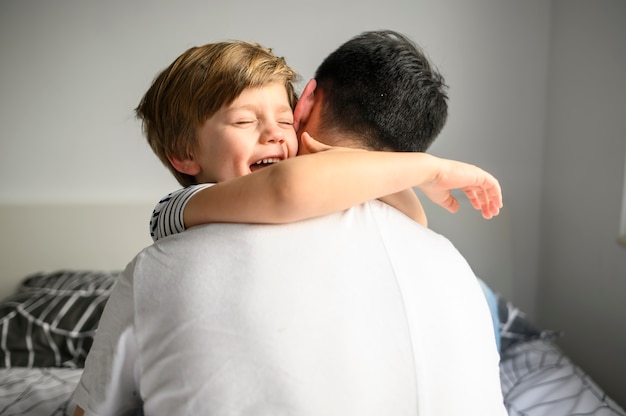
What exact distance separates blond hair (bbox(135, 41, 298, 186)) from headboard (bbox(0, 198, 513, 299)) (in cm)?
153

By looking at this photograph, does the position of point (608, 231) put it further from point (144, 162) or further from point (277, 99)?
point (144, 162)

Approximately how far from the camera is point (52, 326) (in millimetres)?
2070

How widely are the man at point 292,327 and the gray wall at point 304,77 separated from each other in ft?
6.12

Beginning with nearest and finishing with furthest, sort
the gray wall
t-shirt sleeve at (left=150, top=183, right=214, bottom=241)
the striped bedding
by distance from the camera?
t-shirt sleeve at (left=150, top=183, right=214, bottom=241), the striped bedding, the gray wall

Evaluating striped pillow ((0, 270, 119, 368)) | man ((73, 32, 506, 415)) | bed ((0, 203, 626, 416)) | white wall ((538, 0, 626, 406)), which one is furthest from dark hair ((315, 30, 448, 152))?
striped pillow ((0, 270, 119, 368))

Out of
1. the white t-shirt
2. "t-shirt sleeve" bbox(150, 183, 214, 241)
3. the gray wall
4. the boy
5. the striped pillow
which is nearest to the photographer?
the white t-shirt

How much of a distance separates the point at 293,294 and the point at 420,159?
29 centimetres

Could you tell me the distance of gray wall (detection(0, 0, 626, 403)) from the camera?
8.15 ft

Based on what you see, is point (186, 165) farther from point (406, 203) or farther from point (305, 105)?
point (406, 203)

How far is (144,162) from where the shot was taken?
2611mm

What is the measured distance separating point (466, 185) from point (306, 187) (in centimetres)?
36

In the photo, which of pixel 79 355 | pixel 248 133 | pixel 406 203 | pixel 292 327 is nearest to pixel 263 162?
pixel 248 133

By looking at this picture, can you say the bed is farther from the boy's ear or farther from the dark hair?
the dark hair

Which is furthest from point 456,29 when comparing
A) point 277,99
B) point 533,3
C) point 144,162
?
point 277,99
